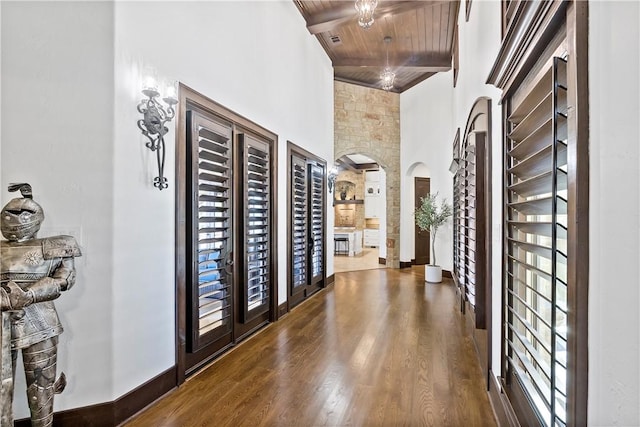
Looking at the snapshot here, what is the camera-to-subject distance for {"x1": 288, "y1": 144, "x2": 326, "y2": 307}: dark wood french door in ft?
15.2

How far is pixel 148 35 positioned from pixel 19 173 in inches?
47.5

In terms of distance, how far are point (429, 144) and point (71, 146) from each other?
709cm

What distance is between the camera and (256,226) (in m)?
3.71

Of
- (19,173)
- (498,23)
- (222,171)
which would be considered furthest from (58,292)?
(498,23)

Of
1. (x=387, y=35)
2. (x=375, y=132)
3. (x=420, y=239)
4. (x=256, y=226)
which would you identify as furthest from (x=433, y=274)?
(x=387, y=35)

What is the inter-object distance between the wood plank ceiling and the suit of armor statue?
4.37 m

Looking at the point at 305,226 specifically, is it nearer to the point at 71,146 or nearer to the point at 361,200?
Result: the point at 71,146

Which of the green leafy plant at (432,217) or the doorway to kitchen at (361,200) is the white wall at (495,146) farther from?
the doorway to kitchen at (361,200)

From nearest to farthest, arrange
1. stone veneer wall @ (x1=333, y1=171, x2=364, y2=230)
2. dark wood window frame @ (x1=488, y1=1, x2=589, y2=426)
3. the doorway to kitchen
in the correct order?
dark wood window frame @ (x1=488, y1=1, x2=589, y2=426)
the doorway to kitchen
stone veneer wall @ (x1=333, y1=171, x2=364, y2=230)

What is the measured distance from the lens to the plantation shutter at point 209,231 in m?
2.70

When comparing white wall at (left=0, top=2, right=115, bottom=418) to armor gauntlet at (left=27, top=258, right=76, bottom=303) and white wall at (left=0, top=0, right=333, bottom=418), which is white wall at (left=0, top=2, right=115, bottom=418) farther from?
armor gauntlet at (left=27, top=258, right=76, bottom=303)

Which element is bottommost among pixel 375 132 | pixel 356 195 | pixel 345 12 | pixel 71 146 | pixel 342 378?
pixel 342 378
